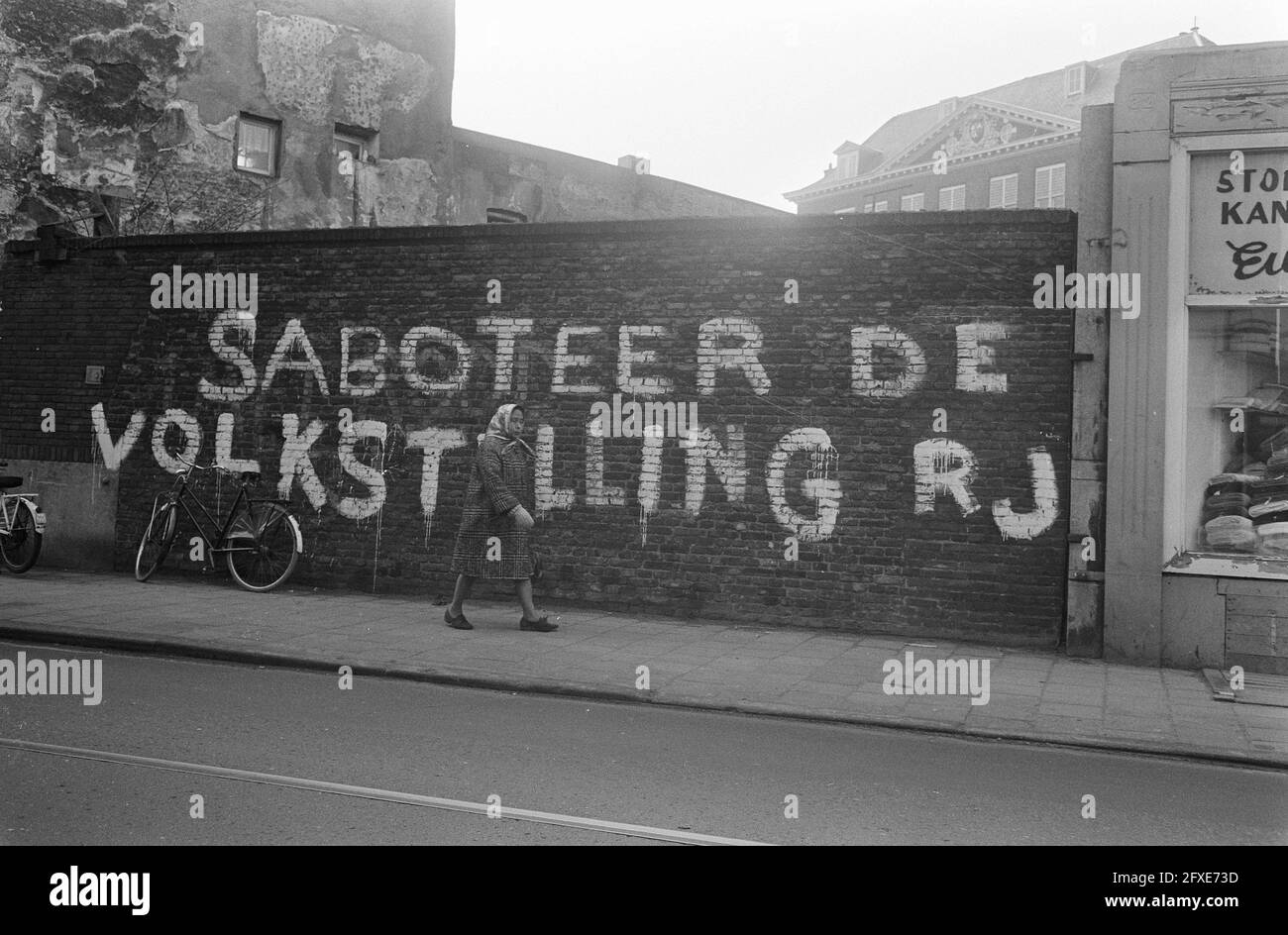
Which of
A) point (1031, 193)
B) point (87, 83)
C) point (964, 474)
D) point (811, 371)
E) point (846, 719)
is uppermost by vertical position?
point (1031, 193)

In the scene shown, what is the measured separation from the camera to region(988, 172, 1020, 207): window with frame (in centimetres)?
5544

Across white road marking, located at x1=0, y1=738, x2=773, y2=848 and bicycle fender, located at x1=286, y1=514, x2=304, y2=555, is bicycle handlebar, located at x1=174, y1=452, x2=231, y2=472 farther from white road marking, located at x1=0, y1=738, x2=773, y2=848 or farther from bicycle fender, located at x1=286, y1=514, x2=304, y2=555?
white road marking, located at x1=0, y1=738, x2=773, y2=848

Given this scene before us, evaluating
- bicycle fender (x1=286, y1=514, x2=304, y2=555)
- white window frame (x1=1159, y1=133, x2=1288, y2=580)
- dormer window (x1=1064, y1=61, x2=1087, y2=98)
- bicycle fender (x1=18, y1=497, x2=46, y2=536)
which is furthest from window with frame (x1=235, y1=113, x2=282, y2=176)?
dormer window (x1=1064, y1=61, x2=1087, y2=98)

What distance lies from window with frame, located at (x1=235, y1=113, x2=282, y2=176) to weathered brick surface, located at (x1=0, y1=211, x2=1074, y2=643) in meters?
6.33

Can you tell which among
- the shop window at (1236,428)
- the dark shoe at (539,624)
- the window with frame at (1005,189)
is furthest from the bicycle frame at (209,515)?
the window with frame at (1005,189)

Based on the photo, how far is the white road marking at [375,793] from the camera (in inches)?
189

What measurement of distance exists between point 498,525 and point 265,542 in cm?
352

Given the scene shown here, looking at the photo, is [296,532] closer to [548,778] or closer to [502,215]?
[548,778]

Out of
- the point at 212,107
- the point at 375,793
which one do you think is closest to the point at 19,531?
the point at 212,107

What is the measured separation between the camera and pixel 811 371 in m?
10.8

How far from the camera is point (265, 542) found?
12359 mm

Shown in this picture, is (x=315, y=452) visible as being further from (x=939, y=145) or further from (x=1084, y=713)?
(x=939, y=145)

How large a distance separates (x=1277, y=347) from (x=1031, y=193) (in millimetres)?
48819
